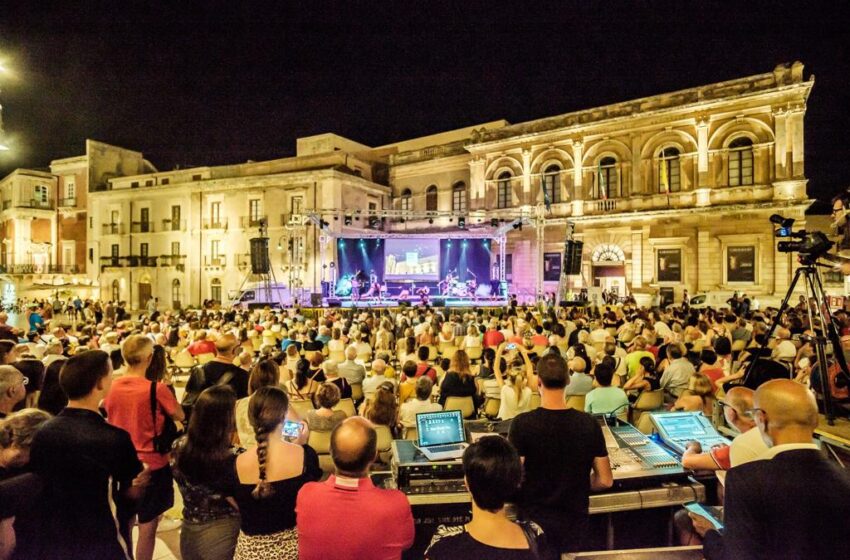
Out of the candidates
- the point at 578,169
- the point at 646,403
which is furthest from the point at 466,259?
the point at 646,403

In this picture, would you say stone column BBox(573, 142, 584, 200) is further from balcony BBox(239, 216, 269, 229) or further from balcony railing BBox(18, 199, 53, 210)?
balcony railing BBox(18, 199, 53, 210)

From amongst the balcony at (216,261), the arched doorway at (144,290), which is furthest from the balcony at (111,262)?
the balcony at (216,261)

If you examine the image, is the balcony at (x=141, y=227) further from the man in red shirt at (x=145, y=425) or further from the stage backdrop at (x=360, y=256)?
the man in red shirt at (x=145, y=425)

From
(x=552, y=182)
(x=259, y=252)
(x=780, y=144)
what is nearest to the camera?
(x=259, y=252)

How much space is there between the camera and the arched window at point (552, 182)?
25725 mm

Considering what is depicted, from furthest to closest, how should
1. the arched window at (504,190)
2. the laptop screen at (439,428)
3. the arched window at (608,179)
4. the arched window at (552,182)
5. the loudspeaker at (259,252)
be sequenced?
the arched window at (504,190), the arched window at (552,182), the arched window at (608,179), the loudspeaker at (259,252), the laptop screen at (439,428)

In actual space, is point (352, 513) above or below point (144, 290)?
below

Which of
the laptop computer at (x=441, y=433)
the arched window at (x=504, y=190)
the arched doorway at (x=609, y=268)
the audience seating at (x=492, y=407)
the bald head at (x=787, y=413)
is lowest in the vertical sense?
the audience seating at (x=492, y=407)

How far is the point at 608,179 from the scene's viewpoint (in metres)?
24.5

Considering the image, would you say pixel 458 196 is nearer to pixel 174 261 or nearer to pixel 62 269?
pixel 174 261

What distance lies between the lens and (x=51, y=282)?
34125 mm

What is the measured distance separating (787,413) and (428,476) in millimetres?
2082

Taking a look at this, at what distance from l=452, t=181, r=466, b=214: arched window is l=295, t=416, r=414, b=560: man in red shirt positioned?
27687mm

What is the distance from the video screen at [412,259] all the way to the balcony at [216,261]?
12.3 m
